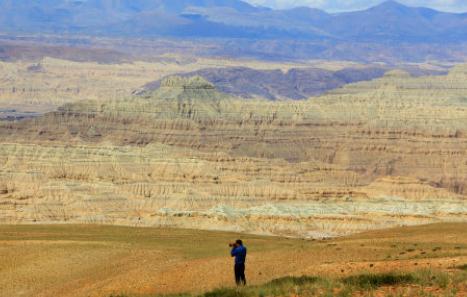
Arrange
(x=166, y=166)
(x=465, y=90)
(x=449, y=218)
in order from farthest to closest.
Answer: (x=465, y=90)
(x=166, y=166)
(x=449, y=218)

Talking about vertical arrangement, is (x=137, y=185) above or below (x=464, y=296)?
below

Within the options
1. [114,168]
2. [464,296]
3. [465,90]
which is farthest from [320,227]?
[465,90]

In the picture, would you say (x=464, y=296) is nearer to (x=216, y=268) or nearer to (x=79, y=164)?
(x=216, y=268)

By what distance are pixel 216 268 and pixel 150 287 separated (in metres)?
3.45

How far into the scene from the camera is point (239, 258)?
32.2 metres

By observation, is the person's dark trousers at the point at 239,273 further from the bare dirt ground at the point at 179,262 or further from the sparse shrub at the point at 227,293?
the sparse shrub at the point at 227,293

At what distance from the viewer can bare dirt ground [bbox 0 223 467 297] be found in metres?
35.1

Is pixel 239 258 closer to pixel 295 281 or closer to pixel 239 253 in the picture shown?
pixel 239 253

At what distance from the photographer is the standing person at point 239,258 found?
3195 centimetres

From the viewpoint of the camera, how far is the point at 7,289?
3803 cm

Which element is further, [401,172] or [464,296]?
[401,172]

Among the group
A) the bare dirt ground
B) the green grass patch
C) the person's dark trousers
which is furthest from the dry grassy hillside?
the green grass patch

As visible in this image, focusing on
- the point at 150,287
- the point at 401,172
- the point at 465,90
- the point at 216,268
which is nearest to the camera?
the point at 150,287

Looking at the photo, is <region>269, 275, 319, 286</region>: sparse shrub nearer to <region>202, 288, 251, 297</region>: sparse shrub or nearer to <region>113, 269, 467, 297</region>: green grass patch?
Answer: <region>113, 269, 467, 297</region>: green grass patch
